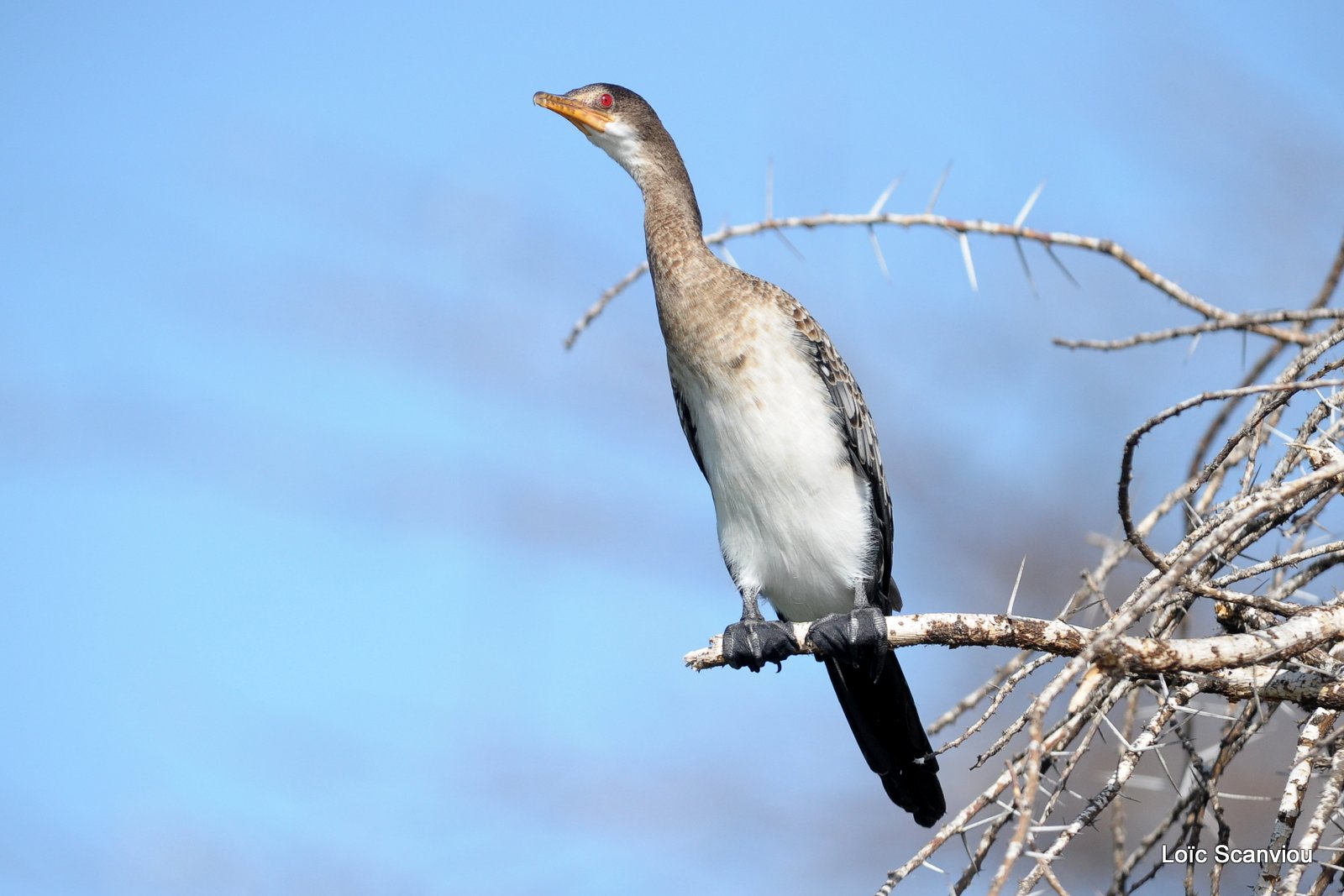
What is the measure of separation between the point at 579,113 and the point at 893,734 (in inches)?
108

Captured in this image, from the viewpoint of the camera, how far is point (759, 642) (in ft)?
13.7

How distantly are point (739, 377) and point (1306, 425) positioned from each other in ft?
6.35

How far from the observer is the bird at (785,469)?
14.0 ft

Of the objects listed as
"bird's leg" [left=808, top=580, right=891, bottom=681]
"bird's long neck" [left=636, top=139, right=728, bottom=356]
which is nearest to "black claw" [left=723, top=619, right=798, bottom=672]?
"bird's leg" [left=808, top=580, right=891, bottom=681]

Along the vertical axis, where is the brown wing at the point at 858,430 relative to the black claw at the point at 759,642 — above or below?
above

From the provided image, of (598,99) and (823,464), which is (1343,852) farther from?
(598,99)

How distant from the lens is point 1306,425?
2986mm

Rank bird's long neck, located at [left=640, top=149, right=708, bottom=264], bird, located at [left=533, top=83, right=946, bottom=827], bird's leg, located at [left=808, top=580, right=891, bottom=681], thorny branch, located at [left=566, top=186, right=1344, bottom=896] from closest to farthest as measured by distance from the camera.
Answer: thorny branch, located at [left=566, top=186, right=1344, bottom=896] < bird's leg, located at [left=808, top=580, right=891, bottom=681] < bird, located at [left=533, top=83, right=946, bottom=827] < bird's long neck, located at [left=640, top=149, right=708, bottom=264]

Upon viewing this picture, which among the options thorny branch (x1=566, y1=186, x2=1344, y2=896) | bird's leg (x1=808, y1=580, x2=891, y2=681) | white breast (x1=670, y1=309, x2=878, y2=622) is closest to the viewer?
thorny branch (x1=566, y1=186, x2=1344, y2=896)

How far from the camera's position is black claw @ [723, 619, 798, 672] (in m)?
4.14

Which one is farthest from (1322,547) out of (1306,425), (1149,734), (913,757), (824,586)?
(824,586)

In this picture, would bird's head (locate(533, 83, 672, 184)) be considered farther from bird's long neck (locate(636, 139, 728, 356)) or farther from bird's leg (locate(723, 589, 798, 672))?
bird's leg (locate(723, 589, 798, 672))

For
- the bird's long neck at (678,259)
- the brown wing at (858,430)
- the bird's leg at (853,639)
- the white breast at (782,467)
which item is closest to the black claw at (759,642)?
the bird's leg at (853,639)
